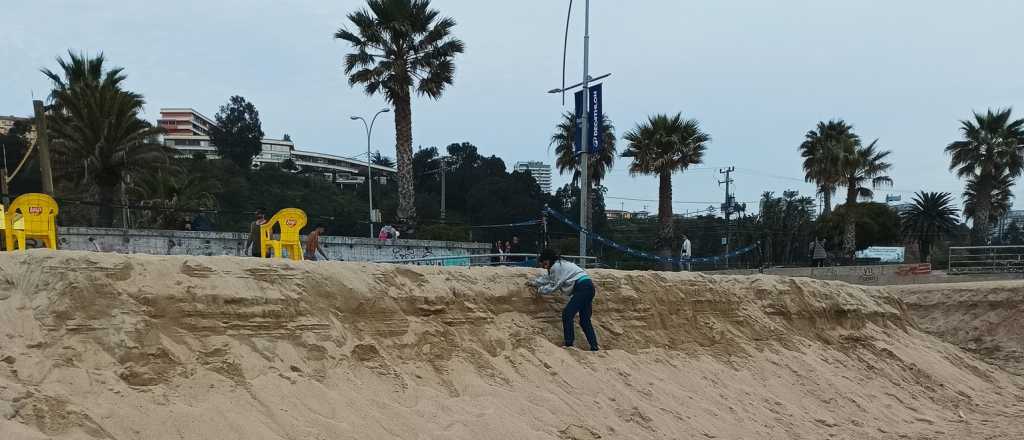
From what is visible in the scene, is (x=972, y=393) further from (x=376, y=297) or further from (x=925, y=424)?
(x=376, y=297)

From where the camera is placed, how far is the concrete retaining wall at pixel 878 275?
2519 centimetres

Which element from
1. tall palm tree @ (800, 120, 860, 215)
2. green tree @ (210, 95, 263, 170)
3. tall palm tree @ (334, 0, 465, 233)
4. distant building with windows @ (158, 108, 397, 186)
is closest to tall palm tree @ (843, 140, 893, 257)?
tall palm tree @ (800, 120, 860, 215)

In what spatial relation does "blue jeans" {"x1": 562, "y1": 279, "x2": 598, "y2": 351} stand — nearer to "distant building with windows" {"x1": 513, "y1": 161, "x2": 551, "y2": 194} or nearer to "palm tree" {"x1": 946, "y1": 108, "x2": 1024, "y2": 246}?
"palm tree" {"x1": 946, "y1": 108, "x2": 1024, "y2": 246}

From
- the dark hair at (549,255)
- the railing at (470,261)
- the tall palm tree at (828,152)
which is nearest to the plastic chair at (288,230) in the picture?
the railing at (470,261)

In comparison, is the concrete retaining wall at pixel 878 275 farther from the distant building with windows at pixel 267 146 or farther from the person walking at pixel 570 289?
the distant building with windows at pixel 267 146

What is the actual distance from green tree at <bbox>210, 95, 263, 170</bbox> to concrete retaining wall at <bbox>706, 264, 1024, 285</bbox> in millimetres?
59511

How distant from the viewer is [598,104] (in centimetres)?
1881

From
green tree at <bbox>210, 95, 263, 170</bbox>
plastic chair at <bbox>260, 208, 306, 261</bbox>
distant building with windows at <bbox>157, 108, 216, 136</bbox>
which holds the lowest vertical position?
plastic chair at <bbox>260, 208, 306, 261</bbox>

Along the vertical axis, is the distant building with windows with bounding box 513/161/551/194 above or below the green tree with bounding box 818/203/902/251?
above

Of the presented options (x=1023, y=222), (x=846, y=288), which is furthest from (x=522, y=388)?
(x=1023, y=222)

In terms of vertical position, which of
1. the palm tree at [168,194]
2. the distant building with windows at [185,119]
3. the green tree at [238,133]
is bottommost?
the palm tree at [168,194]

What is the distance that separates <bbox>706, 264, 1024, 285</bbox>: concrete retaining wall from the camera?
25.2 metres

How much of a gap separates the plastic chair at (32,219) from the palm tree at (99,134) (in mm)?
14974

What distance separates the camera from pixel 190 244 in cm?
1897
